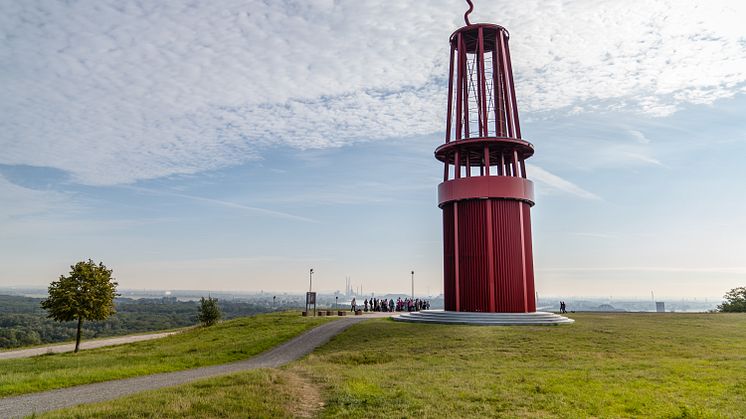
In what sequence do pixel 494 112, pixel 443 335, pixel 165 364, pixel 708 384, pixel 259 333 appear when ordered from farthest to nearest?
pixel 494 112, pixel 259 333, pixel 443 335, pixel 165 364, pixel 708 384

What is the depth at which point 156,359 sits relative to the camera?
20859mm

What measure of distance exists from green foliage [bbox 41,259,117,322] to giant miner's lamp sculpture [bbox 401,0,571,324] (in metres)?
19.4

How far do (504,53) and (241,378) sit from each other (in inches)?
1268

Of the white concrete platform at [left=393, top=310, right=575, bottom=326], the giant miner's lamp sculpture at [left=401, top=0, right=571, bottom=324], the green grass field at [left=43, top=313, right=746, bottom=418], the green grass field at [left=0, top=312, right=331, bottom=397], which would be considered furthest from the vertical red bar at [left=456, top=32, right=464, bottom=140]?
the green grass field at [left=43, top=313, right=746, bottom=418]

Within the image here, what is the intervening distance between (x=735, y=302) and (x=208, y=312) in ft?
176

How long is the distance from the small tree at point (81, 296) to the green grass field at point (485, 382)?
16.4 meters

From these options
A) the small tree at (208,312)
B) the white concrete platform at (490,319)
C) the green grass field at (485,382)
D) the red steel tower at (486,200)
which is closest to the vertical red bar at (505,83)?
the red steel tower at (486,200)

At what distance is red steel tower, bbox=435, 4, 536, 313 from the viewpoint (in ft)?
108

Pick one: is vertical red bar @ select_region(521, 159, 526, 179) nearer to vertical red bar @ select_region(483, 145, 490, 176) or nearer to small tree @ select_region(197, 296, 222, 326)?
vertical red bar @ select_region(483, 145, 490, 176)

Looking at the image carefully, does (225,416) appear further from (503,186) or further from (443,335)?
(503,186)

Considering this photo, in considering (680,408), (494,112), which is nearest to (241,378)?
(680,408)

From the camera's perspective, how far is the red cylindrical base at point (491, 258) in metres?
32.7

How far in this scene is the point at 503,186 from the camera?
33656mm

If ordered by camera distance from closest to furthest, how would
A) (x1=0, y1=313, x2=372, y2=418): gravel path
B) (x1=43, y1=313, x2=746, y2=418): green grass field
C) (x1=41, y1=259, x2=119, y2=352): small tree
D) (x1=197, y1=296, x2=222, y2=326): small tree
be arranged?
(x1=43, y1=313, x2=746, y2=418): green grass field
(x1=0, y1=313, x2=372, y2=418): gravel path
(x1=41, y1=259, x2=119, y2=352): small tree
(x1=197, y1=296, x2=222, y2=326): small tree
